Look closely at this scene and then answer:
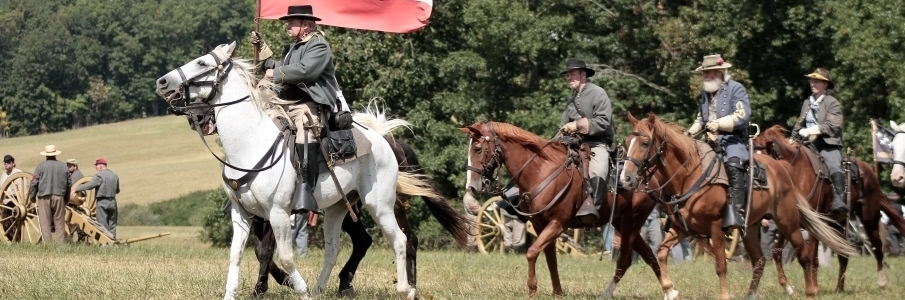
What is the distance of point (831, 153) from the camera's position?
15531mm

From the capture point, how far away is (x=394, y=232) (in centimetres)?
1131

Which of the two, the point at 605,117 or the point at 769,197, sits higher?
the point at 605,117

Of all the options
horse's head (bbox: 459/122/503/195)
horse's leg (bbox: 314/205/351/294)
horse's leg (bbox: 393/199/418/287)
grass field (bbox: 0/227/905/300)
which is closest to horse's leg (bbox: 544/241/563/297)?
grass field (bbox: 0/227/905/300)

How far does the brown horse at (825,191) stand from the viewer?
14.8m

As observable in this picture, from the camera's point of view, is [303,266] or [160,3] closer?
[303,266]

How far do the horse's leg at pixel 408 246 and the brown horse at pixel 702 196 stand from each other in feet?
6.59

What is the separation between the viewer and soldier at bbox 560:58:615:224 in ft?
41.2

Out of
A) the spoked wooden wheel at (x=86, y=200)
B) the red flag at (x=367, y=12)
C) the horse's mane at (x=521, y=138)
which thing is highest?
the red flag at (x=367, y=12)

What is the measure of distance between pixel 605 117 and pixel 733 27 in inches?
826

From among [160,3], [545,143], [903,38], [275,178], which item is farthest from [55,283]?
[160,3]

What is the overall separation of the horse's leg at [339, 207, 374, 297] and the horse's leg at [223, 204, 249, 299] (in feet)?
4.38

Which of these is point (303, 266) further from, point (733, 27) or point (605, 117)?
point (733, 27)

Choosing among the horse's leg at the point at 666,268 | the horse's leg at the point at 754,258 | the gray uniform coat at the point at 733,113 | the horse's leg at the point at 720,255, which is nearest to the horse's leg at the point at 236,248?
the horse's leg at the point at 666,268

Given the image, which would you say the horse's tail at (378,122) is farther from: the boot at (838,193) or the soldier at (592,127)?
the boot at (838,193)
